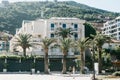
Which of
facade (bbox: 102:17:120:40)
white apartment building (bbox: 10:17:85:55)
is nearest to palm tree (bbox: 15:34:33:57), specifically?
white apartment building (bbox: 10:17:85:55)

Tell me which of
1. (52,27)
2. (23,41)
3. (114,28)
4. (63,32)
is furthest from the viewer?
(114,28)

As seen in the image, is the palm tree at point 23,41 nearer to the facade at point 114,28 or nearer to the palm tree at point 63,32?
the palm tree at point 63,32

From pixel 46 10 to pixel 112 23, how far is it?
4215cm

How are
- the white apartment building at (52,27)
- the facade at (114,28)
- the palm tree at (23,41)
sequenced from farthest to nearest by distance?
the facade at (114,28), the white apartment building at (52,27), the palm tree at (23,41)

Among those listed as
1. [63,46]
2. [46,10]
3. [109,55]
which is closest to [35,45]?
[63,46]

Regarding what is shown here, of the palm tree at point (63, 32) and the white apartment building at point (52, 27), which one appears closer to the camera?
the palm tree at point (63, 32)

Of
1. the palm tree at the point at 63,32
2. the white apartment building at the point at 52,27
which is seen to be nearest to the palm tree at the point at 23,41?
the white apartment building at the point at 52,27

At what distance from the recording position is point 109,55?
96.2 m

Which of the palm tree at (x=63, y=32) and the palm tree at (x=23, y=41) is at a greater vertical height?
the palm tree at (x=63, y=32)

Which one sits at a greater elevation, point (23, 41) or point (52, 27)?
point (52, 27)

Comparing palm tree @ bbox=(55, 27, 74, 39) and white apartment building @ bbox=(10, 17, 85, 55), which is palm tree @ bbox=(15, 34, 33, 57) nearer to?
white apartment building @ bbox=(10, 17, 85, 55)

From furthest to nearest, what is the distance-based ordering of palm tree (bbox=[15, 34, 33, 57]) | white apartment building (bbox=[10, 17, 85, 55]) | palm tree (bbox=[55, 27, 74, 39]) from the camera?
white apartment building (bbox=[10, 17, 85, 55]) → palm tree (bbox=[55, 27, 74, 39]) → palm tree (bbox=[15, 34, 33, 57])

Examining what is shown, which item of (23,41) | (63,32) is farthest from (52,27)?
(23,41)

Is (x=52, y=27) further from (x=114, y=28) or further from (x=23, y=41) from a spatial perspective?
(x=114, y=28)
